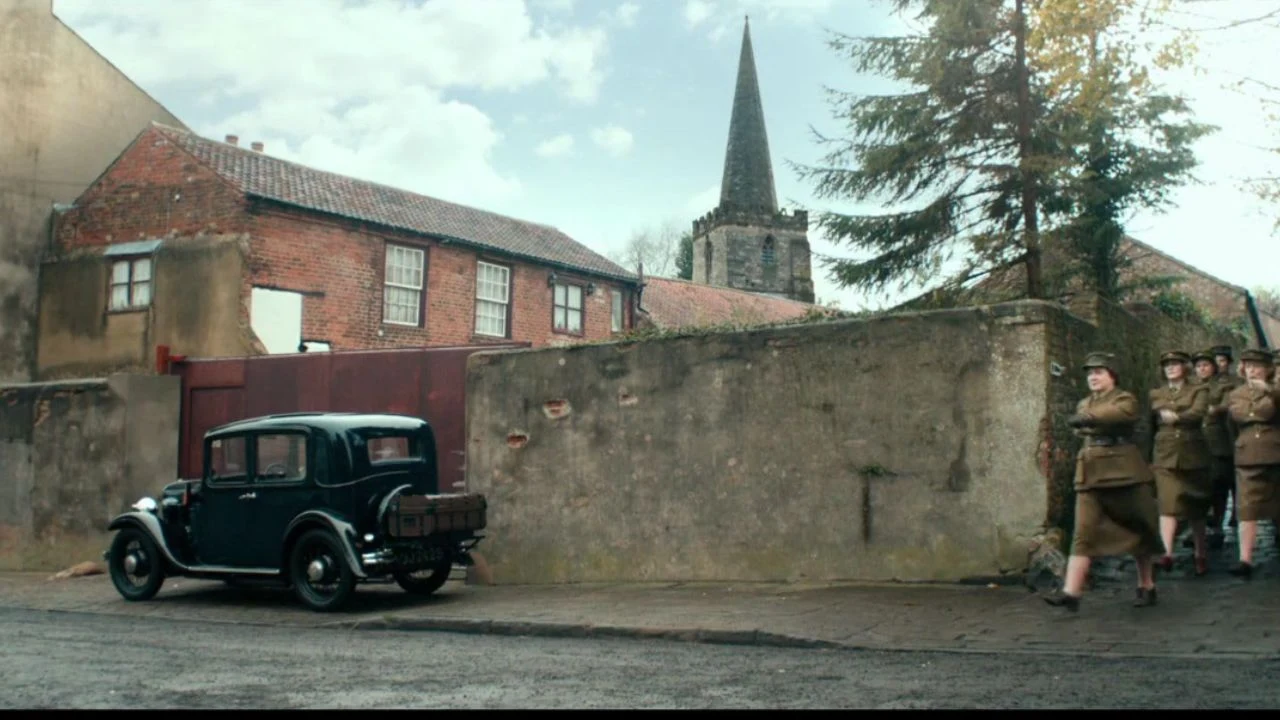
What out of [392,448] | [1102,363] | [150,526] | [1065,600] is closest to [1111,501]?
[1065,600]

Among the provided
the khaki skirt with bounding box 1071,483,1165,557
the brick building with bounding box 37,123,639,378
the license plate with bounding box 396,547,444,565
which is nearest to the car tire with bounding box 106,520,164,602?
the license plate with bounding box 396,547,444,565

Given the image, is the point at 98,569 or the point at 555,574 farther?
the point at 98,569

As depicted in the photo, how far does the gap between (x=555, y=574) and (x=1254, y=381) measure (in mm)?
6457

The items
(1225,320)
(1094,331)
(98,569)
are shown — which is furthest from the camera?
(1225,320)

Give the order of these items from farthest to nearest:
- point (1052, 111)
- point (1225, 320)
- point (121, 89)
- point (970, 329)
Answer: point (1225, 320) < point (121, 89) < point (1052, 111) < point (970, 329)

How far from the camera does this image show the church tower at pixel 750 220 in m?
60.3

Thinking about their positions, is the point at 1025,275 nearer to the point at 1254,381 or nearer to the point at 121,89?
the point at 1254,381

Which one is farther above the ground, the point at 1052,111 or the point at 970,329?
the point at 1052,111

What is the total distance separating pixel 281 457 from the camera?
10.2 meters

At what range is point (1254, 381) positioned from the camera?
27.8ft

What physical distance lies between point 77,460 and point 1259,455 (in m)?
13.6

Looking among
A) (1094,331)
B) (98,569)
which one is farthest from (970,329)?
(98,569)

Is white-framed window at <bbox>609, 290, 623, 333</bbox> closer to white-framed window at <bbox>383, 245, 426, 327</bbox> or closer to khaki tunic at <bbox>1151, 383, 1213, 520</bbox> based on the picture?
white-framed window at <bbox>383, 245, 426, 327</bbox>

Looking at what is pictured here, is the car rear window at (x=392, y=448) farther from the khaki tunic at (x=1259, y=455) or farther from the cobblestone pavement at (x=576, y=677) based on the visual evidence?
the khaki tunic at (x=1259, y=455)
